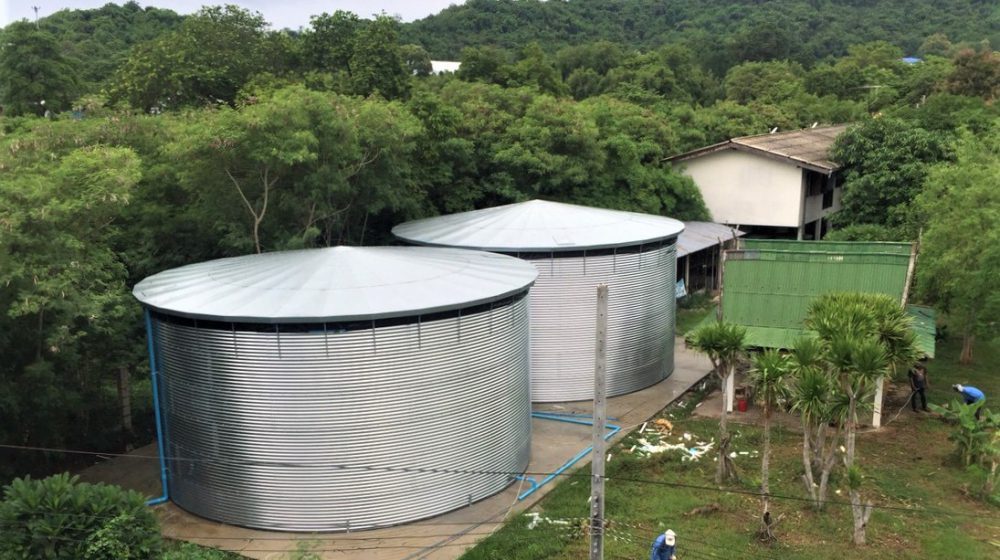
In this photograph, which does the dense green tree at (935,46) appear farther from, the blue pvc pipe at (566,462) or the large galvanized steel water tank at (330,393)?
the large galvanized steel water tank at (330,393)

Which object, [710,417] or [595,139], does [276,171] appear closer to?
[710,417]

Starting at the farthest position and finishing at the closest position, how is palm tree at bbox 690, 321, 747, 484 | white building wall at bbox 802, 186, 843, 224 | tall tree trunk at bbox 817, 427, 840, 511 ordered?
white building wall at bbox 802, 186, 843, 224 → palm tree at bbox 690, 321, 747, 484 → tall tree trunk at bbox 817, 427, 840, 511

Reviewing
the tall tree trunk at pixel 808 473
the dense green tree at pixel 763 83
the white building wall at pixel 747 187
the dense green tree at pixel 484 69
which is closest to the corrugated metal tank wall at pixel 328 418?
the tall tree trunk at pixel 808 473

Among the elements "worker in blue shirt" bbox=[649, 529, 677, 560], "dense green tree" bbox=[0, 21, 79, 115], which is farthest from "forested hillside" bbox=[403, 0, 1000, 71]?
"worker in blue shirt" bbox=[649, 529, 677, 560]

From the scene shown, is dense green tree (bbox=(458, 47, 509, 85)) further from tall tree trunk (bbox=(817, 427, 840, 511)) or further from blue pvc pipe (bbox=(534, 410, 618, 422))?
tall tree trunk (bbox=(817, 427, 840, 511))

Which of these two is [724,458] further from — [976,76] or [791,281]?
[976,76]

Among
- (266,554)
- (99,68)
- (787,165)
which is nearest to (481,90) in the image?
(787,165)

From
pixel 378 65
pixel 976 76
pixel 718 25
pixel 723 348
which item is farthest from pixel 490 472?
pixel 718 25
